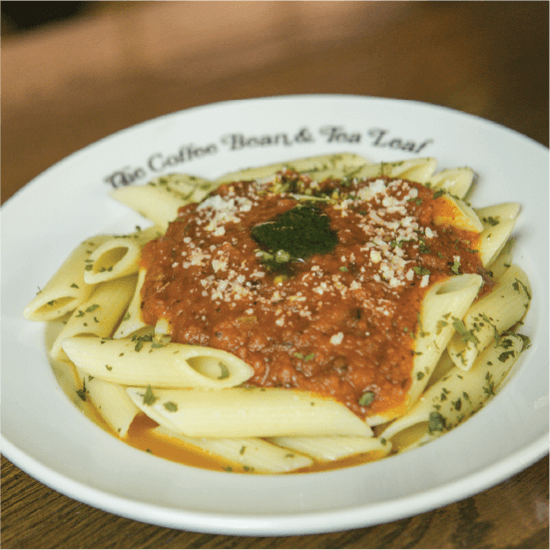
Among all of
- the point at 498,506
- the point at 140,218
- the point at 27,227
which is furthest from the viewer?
the point at 140,218

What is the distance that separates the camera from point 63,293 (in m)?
2.65

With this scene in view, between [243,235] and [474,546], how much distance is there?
160 cm

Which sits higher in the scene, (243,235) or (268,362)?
(243,235)

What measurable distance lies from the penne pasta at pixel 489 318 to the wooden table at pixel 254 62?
1.47m

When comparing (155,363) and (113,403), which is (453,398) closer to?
(155,363)

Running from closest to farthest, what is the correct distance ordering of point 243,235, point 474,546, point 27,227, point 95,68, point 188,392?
point 474,546 < point 188,392 < point 243,235 < point 27,227 < point 95,68

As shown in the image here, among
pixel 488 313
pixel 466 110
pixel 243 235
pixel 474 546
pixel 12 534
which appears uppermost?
pixel 466 110

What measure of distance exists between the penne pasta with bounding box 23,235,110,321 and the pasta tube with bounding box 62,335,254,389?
359 millimetres

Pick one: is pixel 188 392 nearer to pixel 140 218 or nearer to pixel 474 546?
pixel 474 546

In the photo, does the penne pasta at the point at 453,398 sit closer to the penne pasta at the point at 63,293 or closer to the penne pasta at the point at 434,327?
the penne pasta at the point at 434,327

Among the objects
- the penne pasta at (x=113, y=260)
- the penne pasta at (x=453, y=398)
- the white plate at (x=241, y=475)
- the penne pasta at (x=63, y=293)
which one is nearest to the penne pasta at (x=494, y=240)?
the white plate at (x=241, y=475)

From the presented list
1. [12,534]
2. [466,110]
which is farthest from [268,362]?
[466,110]

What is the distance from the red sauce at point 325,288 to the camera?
2.16 meters

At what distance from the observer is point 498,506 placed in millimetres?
1679
